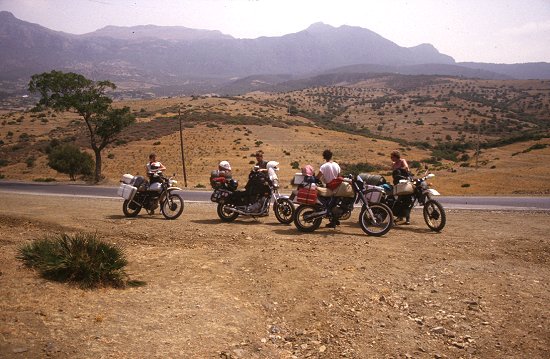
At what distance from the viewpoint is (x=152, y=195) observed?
12625 mm

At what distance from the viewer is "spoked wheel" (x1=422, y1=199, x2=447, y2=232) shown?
34.5 ft

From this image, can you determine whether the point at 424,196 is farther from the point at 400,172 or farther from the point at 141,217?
the point at 141,217

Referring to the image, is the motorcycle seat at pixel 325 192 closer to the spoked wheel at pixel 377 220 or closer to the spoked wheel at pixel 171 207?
the spoked wheel at pixel 377 220

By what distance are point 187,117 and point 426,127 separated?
47.5 metres

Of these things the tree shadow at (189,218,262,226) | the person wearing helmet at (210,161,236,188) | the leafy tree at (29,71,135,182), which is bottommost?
the tree shadow at (189,218,262,226)

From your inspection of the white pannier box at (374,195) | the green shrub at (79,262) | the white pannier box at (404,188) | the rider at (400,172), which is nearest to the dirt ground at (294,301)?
the green shrub at (79,262)

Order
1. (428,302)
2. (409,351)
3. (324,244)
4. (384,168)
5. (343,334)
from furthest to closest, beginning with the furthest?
(384,168) → (324,244) → (428,302) → (343,334) → (409,351)

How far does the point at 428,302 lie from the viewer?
6.27 m

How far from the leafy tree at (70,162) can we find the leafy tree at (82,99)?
408cm

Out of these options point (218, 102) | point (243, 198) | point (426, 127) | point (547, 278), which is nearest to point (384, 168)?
point (243, 198)

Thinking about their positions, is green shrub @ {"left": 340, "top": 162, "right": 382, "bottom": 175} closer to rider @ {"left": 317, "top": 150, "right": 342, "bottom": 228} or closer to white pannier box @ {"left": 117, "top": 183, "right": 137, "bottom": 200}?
white pannier box @ {"left": 117, "top": 183, "right": 137, "bottom": 200}

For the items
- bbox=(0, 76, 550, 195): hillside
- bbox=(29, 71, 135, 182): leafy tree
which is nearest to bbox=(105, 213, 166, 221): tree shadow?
bbox=(0, 76, 550, 195): hillside

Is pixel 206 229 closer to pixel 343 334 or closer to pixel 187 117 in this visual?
pixel 343 334

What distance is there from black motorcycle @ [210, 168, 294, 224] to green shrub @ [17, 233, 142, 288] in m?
5.20
